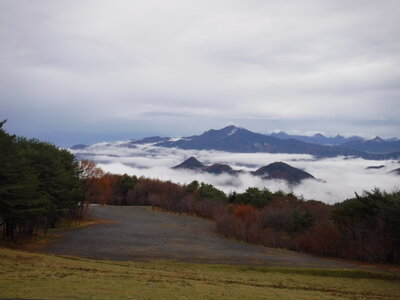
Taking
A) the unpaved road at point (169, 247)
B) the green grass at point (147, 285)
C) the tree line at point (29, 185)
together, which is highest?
the tree line at point (29, 185)

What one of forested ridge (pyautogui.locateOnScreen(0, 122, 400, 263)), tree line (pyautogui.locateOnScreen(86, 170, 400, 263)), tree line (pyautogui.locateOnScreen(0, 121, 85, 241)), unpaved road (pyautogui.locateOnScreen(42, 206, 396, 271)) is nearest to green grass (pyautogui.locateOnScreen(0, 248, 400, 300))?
unpaved road (pyautogui.locateOnScreen(42, 206, 396, 271))

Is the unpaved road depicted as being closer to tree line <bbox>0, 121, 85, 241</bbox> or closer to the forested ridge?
the forested ridge

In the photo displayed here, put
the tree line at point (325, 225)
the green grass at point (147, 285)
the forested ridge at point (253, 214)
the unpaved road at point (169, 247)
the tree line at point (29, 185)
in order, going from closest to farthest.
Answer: the green grass at point (147, 285)
the tree line at point (29, 185)
the forested ridge at point (253, 214)
the unpaved road at point (169, 247)
the tree line at point (325, 225)

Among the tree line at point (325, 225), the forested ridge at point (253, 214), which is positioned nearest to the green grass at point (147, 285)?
the forested ridge at point (253, 214)

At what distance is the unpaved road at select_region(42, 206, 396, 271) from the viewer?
33344 millimetres

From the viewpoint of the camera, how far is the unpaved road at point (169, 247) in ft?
109

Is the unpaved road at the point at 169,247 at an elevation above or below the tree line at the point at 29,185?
below

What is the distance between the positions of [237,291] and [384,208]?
88.7 feet

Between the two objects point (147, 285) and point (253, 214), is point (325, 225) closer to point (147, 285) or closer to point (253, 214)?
point (253, 214)

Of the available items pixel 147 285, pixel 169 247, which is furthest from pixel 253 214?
pixel 147 285

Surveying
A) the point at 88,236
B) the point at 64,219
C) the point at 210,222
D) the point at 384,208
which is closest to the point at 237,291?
the point at 384,208

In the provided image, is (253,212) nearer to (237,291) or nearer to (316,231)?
(316,231)

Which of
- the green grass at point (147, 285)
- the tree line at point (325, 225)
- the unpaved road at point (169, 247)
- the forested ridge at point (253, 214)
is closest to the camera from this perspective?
the green grass at point (147, 285)

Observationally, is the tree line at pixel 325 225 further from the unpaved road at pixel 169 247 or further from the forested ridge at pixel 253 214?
the unpaved road at pixel 169 247
